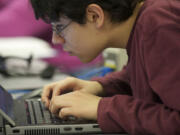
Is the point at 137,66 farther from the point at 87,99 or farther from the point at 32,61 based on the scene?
the point at 32,61

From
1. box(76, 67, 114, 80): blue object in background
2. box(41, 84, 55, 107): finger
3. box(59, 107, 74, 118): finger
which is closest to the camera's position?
box(59, 107, 74, 118): finger

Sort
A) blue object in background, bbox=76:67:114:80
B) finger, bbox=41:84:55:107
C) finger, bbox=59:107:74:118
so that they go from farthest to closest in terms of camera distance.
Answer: blue object in background, bbox=76:67:114:80, finger, bbox=41:84:55:107, finger, bbox=59:107:74:118

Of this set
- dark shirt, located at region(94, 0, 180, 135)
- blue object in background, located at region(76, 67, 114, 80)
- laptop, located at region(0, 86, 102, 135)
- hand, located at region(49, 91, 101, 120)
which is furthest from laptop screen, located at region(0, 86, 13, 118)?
blue object in background, located at region(76, 67, 114, 80)

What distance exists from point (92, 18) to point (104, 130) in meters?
0.27

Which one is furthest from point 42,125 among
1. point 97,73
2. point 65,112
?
point 97,73

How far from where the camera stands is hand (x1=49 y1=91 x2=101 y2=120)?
0.77 metres

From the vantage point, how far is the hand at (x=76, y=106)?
771mm

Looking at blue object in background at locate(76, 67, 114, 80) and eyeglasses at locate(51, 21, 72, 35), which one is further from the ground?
eyeglasses at locate(51, 21, 72, 35)

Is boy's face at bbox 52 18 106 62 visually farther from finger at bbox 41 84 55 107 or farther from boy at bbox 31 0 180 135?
finger at bbox 41 84 55 107

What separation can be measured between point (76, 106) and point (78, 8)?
0.23 m

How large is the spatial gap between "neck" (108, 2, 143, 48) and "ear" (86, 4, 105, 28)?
5cm

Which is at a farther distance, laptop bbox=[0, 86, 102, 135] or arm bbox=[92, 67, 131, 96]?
arm bbox=[92, 67, 131, 96]

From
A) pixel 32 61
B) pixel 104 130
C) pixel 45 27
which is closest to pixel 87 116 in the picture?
pixel 104 130

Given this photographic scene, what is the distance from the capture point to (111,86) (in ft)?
A: 3.36
